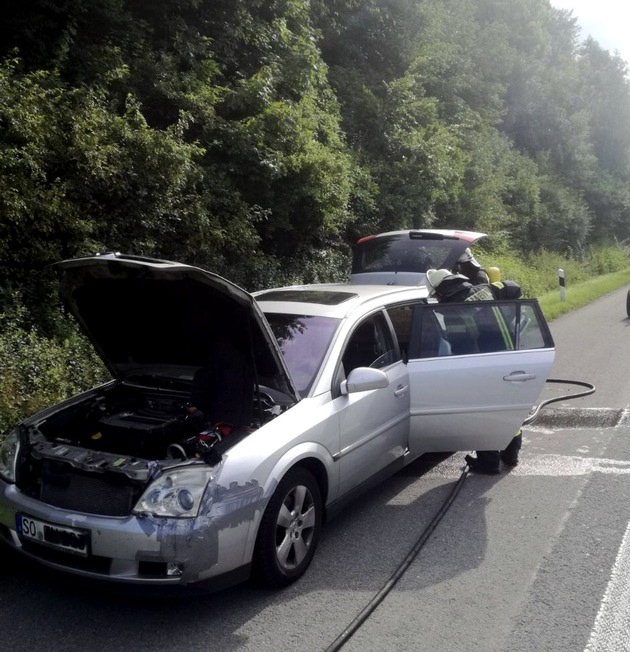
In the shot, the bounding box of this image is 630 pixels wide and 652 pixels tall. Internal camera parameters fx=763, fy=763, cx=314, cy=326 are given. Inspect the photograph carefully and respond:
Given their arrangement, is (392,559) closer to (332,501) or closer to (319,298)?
(332,501)

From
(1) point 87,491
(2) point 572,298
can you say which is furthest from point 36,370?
(2) point 572,298

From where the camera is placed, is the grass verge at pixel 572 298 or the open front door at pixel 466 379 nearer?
the open front door at pixel 466 379

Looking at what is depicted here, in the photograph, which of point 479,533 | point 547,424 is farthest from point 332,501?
point 547,424

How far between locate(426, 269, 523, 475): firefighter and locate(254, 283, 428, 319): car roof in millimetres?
197

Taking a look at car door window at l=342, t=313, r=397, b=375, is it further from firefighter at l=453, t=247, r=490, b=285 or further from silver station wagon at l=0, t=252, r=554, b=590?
firefighter at l=453, t=247, r=490, b=285

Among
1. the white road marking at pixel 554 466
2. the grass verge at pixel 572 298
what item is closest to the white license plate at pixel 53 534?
the white road marking at pixel 554 466

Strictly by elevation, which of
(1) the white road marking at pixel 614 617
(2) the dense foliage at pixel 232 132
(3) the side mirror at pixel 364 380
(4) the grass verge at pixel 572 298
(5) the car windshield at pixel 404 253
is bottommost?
(4) the grass verge at pixel 572 298

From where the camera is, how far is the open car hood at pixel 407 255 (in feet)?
32.6

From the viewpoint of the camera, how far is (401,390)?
18.7 feet

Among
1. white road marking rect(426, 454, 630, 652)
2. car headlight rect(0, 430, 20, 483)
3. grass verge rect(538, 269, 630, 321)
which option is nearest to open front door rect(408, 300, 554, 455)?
white road marking rect(426, 454, 630, 652)

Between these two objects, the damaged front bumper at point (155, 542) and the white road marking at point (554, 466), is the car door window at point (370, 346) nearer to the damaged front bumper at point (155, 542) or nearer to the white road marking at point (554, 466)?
the white road marking at point (554, 466)

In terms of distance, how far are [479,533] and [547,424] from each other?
320 cm

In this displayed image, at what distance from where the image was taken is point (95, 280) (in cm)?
483

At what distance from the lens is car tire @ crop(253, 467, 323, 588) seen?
416cm
